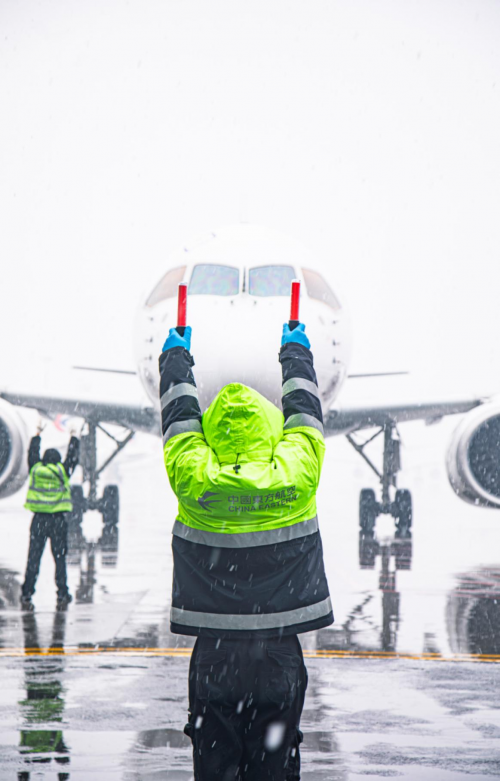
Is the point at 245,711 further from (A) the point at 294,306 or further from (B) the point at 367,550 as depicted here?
(B) the point at 367,550

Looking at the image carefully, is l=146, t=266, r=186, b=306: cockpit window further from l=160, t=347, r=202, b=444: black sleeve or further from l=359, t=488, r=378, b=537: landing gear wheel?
l=160, t=347, r=202, b=444: black sleeve

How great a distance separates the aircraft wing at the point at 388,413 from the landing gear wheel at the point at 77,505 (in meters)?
4.24

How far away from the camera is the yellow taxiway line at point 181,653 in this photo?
266 inches

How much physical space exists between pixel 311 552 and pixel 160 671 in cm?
328

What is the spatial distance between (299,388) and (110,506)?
13242 millimetres

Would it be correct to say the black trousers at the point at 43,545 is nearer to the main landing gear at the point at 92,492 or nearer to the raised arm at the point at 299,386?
the raised arm at the point at 299,386

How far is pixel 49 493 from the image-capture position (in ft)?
31.5

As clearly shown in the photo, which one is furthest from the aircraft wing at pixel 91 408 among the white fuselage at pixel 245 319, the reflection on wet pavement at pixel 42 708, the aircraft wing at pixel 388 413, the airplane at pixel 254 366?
the reflection on wet pavement at pixel 42 708

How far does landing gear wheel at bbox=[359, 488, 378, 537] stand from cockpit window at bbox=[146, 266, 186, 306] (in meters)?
6.37

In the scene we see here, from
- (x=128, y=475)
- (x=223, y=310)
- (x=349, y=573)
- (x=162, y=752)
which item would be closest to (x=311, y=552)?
(x=162, y=752)

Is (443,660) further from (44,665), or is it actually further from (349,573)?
(349,573)

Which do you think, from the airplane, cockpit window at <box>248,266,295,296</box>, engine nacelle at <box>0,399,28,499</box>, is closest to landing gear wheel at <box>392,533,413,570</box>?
the airplane

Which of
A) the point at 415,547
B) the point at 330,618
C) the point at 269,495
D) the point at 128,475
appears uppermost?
the point at 269,495

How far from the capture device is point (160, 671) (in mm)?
6320
